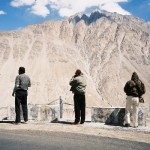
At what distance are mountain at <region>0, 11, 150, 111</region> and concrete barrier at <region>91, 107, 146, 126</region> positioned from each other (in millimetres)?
56949

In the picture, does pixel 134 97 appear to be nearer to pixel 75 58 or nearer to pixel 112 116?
pixel 112 116

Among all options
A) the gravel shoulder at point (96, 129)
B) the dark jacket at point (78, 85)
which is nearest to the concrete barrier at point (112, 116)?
the gravel shoulder at point (96, 129)

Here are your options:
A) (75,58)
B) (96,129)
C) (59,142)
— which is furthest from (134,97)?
(75,58)

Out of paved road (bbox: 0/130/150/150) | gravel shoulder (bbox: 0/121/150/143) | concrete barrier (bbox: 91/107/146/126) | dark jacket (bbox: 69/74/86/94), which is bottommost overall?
paved road (bbox: 0/130/150/150)

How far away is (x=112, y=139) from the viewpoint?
8.87m

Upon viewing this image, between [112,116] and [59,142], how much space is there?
12.1 ft

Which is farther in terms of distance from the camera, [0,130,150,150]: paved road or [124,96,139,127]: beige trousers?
[124,96,139,127]: beige trousers

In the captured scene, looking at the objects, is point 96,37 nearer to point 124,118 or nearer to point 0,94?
point 0,94

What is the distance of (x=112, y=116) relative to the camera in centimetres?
1179

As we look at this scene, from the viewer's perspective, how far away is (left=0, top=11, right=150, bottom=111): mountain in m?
77.6

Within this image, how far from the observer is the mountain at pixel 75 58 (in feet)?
255

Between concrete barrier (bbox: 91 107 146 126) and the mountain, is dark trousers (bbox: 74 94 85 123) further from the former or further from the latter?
the mountain

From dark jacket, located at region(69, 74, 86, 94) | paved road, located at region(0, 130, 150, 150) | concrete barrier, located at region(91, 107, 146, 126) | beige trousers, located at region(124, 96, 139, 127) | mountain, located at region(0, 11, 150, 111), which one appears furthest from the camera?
mountain, located at region(0, 11, 150, 111)

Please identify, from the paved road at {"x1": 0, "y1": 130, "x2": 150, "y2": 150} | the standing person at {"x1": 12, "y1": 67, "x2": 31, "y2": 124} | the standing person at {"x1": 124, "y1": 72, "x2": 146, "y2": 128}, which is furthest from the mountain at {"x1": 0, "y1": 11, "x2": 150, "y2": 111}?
the paved road at {"x1": 0, "y1": 130, "x2": 150, "y2": 150}
